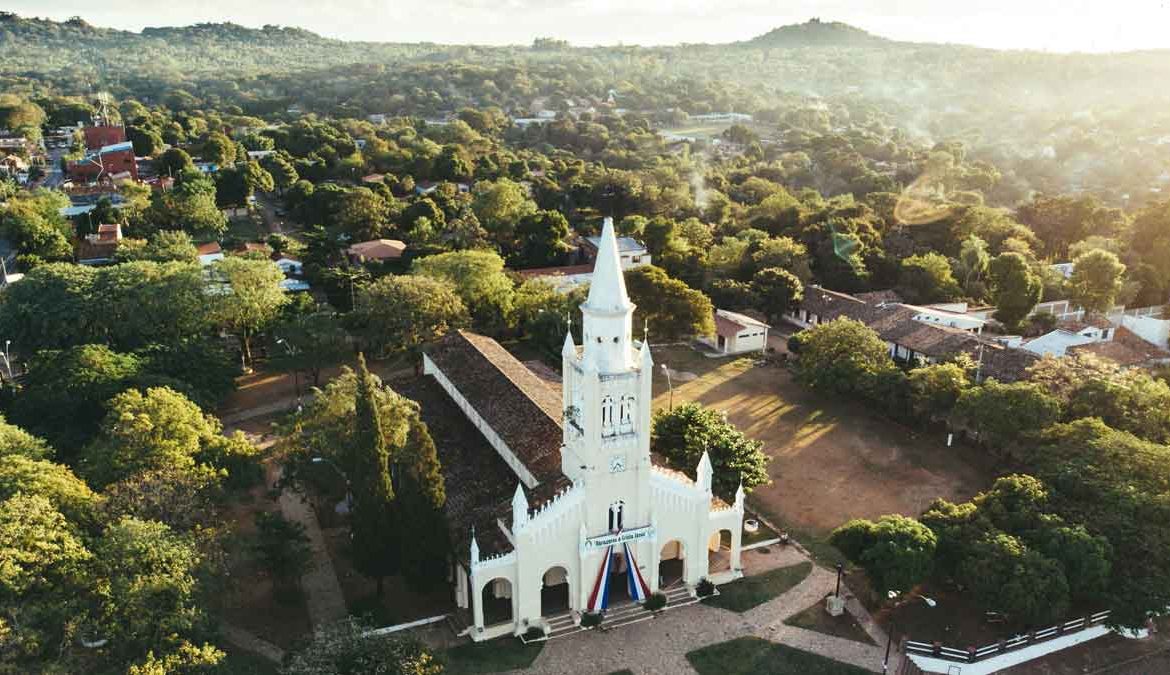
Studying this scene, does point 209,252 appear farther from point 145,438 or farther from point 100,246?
point 145,438

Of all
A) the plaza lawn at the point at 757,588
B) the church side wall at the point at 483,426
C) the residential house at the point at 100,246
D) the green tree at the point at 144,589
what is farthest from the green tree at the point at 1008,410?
the residential house at the point at 100,246

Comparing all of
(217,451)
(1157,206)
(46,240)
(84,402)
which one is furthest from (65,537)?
(1157,206)

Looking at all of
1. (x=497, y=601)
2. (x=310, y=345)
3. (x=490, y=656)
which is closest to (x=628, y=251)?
(x=310, y=345)

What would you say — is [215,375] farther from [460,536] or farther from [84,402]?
[460,536]

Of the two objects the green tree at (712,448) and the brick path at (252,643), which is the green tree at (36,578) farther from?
the green tree at (712,448)

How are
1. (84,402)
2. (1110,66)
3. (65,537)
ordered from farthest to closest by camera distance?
(1110,66) → (84,402) → (65,537)
